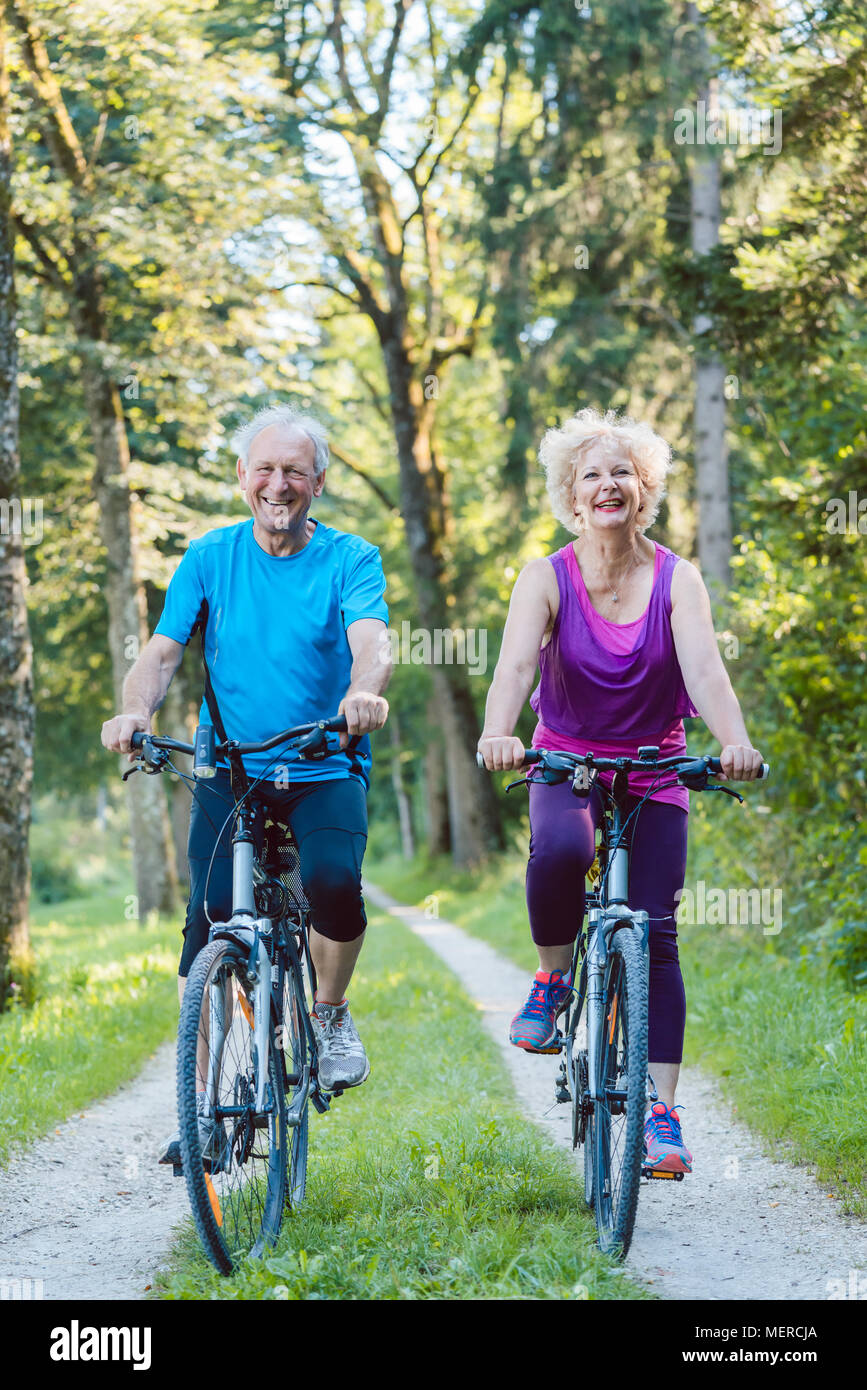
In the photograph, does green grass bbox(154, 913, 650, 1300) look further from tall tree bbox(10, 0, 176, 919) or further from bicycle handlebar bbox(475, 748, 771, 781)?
tall tree bbox(10, 0, 176, 919)

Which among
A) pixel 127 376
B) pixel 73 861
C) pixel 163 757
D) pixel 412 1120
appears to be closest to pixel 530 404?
pixel 127 376

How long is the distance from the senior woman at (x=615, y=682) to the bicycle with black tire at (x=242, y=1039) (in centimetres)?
66

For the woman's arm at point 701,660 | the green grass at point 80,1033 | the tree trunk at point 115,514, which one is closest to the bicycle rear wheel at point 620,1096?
the woman's arm at point 701,660

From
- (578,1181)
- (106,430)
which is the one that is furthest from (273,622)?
(106,430)

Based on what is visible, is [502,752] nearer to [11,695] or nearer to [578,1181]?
[578,1181]

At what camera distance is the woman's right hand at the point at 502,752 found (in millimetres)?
3664

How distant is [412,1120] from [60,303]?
39.5 ft

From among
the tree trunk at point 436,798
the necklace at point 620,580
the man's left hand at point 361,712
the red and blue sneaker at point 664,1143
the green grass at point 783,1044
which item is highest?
the necklace at point 620,580

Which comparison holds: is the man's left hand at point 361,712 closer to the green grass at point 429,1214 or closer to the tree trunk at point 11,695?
Result: the green grass at point 429,1214

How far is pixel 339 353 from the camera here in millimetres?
26891

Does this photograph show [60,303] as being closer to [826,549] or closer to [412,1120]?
[826,549]

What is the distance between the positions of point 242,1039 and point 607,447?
2.02 meters

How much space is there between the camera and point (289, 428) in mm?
4047

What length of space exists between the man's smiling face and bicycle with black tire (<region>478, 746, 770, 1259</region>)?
100 centimetres
